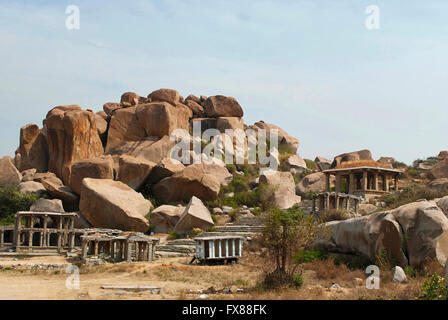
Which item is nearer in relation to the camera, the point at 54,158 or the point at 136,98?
the point at 54,158

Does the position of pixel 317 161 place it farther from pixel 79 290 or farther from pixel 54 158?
pixel 79 290

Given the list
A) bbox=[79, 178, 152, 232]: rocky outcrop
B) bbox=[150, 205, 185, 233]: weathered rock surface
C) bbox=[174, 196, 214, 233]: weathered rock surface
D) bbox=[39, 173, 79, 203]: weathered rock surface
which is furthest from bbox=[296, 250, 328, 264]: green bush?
bbox=[39, 173, 79, 203]: weathered rock surface

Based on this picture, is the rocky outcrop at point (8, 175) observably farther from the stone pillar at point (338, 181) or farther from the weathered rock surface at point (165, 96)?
the stone pillar at point (338, 181)

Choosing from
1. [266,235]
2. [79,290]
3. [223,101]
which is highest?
[223,101]

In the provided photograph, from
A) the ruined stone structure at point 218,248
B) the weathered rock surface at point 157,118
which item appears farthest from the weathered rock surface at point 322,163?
the ruined stone structure at point 218,248

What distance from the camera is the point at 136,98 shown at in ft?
179

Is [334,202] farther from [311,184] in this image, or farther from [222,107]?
[222,107]

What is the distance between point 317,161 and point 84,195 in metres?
32.5

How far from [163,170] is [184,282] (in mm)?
20423

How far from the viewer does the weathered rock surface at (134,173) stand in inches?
1459

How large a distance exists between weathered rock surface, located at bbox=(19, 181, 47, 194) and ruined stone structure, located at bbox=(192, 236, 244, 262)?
18.7 meters

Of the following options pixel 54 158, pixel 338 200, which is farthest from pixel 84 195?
pixel 338 200

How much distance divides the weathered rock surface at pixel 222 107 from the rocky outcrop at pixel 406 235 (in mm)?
32807

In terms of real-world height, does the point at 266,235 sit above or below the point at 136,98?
below
